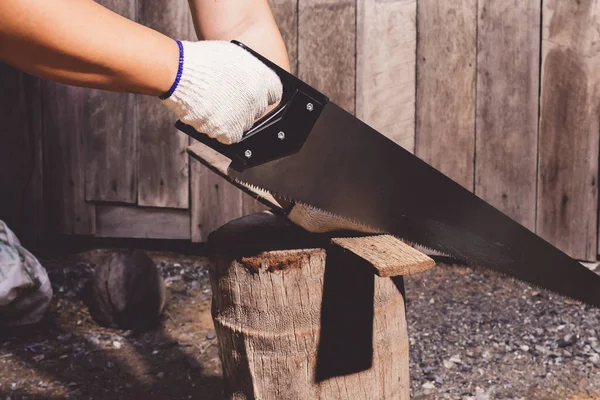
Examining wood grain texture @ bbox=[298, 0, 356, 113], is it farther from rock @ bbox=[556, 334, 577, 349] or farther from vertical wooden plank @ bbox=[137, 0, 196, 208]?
rock @ bbox=[556, 334, 577, 349]

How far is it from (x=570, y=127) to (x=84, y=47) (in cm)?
257

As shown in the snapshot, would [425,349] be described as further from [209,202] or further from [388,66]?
[209,202]

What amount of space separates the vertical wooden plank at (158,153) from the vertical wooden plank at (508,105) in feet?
5.56

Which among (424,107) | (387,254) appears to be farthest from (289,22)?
(387,254)

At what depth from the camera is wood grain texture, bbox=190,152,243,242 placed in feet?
13.1

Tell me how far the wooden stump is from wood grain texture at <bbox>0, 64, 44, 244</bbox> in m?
2.90

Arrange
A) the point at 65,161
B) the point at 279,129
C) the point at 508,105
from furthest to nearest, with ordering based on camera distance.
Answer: the point at 65,161 → the point at 508,105 → the point at 279,129

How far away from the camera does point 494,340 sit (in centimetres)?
310

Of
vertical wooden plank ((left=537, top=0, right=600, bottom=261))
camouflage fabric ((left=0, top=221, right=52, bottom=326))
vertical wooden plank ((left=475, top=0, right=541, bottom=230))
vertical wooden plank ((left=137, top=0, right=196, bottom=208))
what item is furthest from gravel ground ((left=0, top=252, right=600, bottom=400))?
vertical wooden plank ((left=137, top=0, right=196, bottom=208))

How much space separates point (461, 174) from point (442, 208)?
1.76m

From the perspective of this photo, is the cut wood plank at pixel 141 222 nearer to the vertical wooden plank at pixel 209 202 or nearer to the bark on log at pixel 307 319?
the vertical wooden plank at pixel 209 202

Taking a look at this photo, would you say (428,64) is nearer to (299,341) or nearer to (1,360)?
(299,341)

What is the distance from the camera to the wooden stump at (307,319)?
1749mm

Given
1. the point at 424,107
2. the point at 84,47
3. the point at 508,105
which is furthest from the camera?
the point at 424,107
